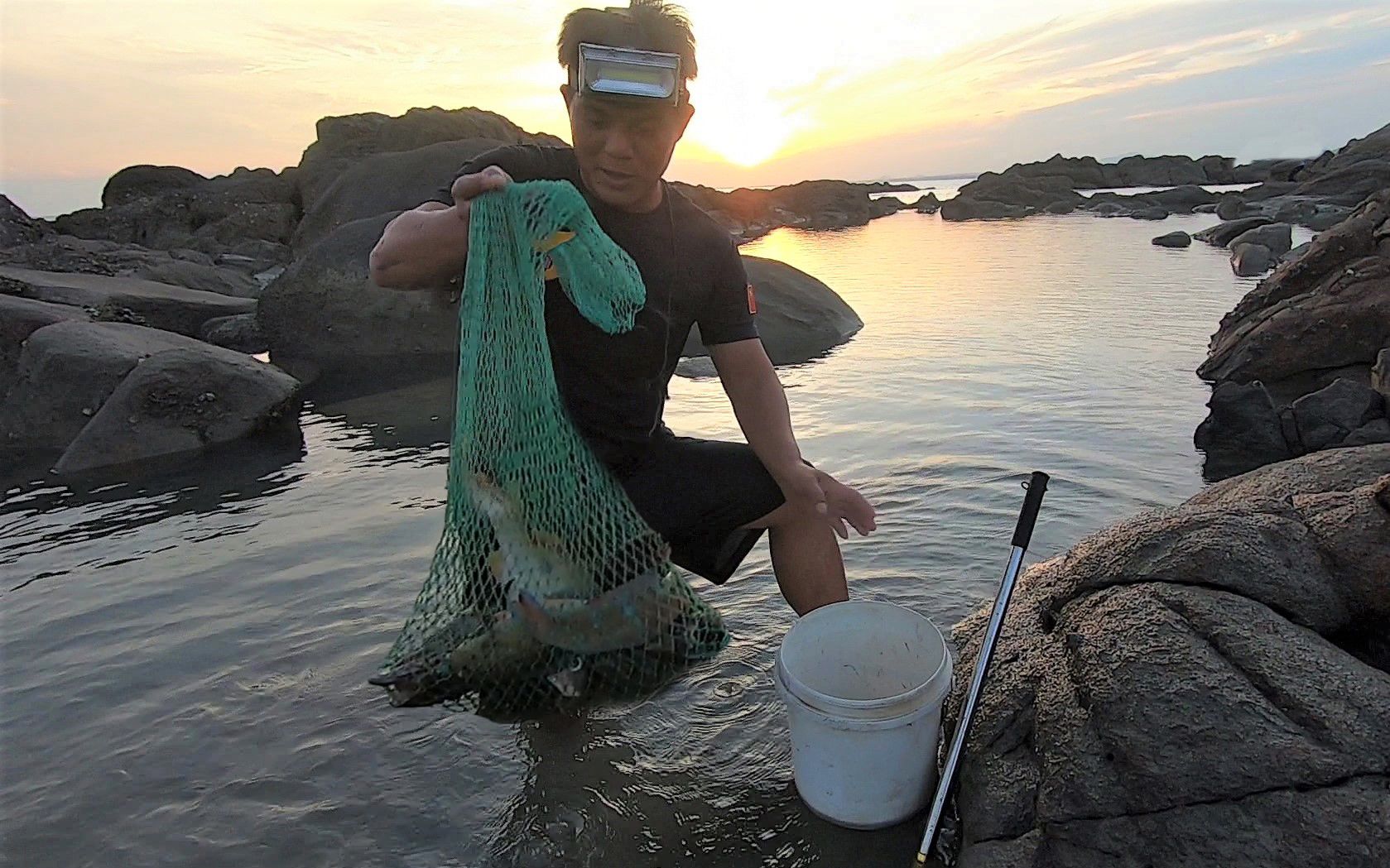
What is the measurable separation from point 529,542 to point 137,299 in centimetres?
1358

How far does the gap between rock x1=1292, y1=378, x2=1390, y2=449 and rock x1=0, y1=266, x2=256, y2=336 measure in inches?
555

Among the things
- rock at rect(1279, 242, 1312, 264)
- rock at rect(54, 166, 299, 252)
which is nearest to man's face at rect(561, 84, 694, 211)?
rock at rect(1279, 242, 1312, 264)

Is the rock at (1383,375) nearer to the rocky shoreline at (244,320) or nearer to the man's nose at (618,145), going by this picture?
the rocky shoreline at (244,320)

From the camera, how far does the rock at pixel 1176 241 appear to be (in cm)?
2492

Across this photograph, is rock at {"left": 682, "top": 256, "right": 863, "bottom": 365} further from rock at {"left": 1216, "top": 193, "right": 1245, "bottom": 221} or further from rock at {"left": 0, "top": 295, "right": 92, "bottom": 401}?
rock at {"left": 1216, "top": 193, "right": 1245, "bottom": 221}

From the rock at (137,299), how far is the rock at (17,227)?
10.0 metres

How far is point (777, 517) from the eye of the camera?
12.8 ft

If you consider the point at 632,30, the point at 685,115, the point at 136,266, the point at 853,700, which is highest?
the point at 632,30

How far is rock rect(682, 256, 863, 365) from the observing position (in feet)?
41.1

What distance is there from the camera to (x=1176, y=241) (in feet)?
82.4

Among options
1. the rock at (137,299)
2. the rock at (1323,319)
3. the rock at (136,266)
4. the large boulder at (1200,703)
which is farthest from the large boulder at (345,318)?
the large boulder at (1200,703)

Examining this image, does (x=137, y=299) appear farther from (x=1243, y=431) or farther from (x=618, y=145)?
(x=1243, y=431)

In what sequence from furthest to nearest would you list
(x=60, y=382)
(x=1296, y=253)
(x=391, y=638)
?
1. (x=1296, y=253)
2. (x=60, y=382)
3. (x=391, y=638)

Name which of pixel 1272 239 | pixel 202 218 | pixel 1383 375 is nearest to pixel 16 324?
pixel 1383 375
